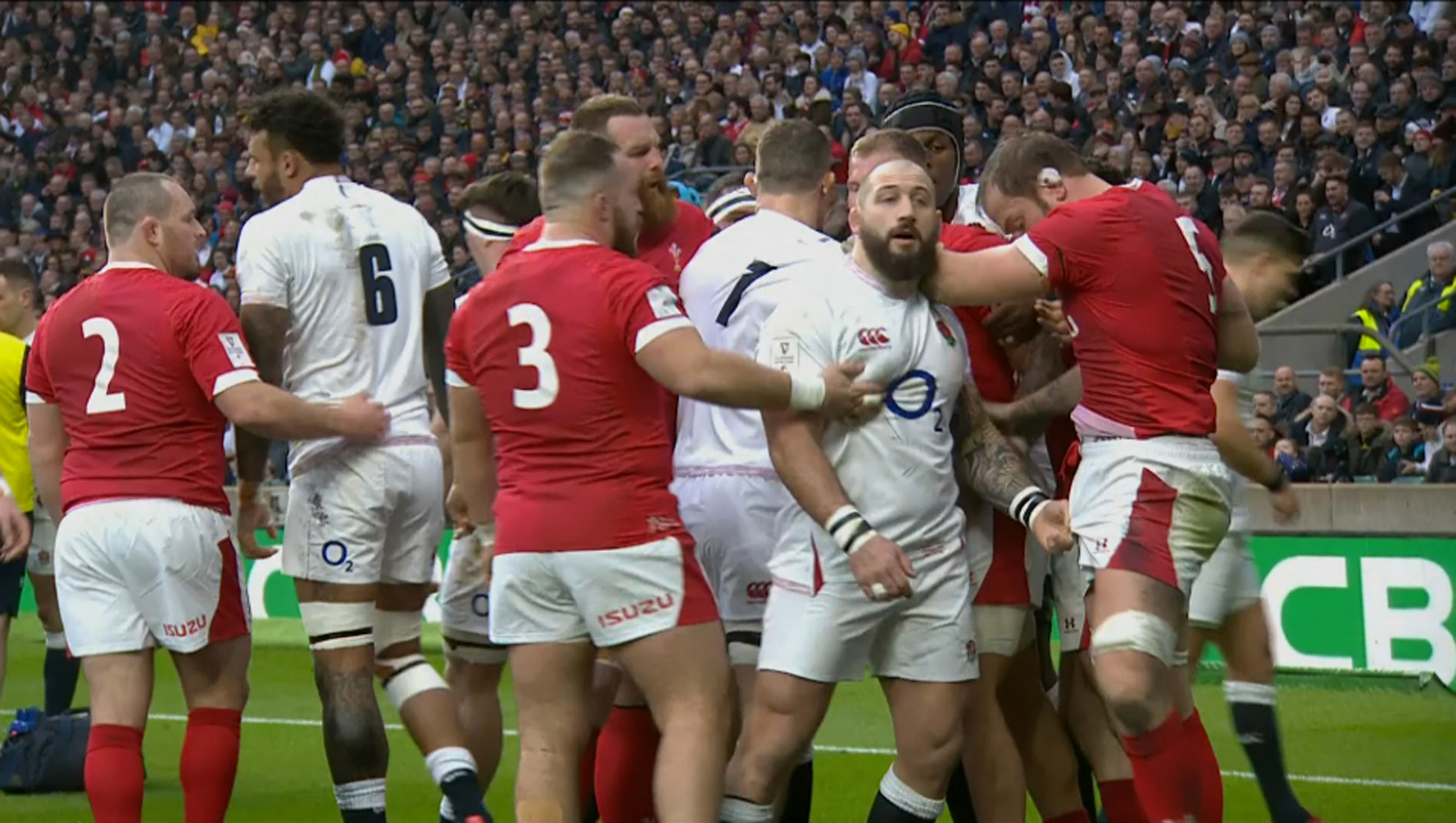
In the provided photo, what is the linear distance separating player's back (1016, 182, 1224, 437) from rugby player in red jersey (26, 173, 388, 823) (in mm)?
2333

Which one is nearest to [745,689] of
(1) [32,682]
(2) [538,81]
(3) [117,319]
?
(3) [117,319]

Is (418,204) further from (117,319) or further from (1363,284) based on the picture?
(117,319)

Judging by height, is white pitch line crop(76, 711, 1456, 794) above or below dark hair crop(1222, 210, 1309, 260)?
below

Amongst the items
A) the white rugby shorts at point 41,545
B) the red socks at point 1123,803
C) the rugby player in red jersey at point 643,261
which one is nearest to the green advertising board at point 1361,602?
the red socks at point 1123,803

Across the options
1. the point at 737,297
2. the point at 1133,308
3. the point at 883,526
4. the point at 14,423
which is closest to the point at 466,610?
the point at 737,297

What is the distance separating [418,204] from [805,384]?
18738 millimetres

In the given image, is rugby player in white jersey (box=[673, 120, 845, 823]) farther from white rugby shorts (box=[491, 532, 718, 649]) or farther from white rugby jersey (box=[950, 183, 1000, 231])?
white rugby shorts (box=[491, 532, 718, 649])

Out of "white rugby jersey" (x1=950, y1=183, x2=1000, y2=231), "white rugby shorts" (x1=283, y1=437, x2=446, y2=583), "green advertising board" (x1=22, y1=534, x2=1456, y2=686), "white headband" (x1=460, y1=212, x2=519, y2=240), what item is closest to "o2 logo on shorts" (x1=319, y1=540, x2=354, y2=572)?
"white rugby shorts" (x1=283, y1=437, x2=446, y2=583)

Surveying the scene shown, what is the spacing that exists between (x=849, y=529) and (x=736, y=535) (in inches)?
40.5

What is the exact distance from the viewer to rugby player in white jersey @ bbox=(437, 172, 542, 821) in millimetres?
7062

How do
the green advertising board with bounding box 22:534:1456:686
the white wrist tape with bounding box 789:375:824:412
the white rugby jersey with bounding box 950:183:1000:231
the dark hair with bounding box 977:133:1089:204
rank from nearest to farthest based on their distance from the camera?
the white wrist tape with bounding box 789:375:824:412
the dark hair with bounding box 977:133:1089:204
the white rugby jersey with bounding box 950:183:1000:231
the green advertising board with bounding box 22:534:1456:686

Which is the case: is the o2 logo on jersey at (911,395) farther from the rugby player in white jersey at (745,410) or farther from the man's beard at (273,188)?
the man's beard at (273,188)

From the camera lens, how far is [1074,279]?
5.72m

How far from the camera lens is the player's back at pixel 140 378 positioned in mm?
6285
